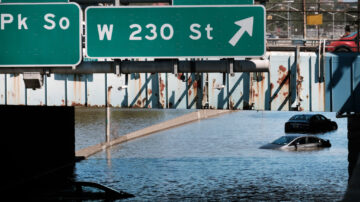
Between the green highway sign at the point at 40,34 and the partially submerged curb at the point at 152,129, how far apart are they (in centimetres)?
2949

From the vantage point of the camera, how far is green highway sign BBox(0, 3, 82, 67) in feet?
44.1

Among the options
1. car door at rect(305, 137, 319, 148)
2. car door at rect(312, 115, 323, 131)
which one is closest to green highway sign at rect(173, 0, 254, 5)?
car door at rect(305, 137, 319, 148)

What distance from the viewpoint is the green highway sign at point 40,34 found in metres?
13.5

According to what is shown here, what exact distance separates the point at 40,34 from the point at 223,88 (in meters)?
8.70

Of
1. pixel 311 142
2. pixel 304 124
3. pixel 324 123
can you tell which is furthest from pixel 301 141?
Answer: pixel 324 123

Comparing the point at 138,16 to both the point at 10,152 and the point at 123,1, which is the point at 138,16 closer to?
the point at 123,1

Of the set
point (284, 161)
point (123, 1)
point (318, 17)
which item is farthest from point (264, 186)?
point (123, 1)

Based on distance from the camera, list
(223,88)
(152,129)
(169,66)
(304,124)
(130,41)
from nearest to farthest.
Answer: (130,41), (169,66), (223,88), (304,124), (152,129)

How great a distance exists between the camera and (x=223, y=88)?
21.2 m

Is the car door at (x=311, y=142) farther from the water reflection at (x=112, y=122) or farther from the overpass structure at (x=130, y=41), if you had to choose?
the overpass structure at (x=130, y=41)

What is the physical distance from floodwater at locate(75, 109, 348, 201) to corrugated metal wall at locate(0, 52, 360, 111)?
9.43 m

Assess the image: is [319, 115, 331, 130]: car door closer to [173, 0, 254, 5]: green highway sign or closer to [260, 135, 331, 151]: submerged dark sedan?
[260, 135, 331, 151]: submerged dark sedan

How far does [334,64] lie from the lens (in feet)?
66.2

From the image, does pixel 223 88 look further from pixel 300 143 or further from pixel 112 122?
pixel 112 122
